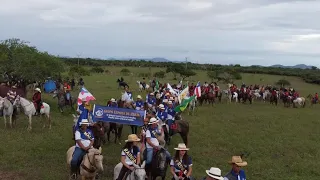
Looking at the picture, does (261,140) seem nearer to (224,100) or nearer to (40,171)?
(40,171)

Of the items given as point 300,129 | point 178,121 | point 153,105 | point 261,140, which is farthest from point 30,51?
point 300,129

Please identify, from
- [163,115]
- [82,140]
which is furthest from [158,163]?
[163,115]

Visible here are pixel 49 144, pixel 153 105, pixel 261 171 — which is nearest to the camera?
pixel 261 171

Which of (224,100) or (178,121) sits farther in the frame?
(224,100)

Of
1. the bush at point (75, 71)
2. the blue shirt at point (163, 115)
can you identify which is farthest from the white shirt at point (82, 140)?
the bush at point (75, 71)

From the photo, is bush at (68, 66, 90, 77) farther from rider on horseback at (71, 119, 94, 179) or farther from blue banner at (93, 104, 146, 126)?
rider on horseback at (71, 119, 94, 179)

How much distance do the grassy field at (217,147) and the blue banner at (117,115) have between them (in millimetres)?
1465

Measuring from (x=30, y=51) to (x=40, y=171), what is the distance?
16852mm

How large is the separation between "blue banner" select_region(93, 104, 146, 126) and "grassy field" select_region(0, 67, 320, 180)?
4.81 feet

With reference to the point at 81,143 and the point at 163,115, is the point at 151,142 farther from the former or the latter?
the point at 163,115

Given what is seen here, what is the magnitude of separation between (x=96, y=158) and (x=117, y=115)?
569 cm

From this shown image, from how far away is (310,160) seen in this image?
16.2 m

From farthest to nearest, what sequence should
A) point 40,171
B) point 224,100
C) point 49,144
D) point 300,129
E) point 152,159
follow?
point 224,100 → point 300,129 → point 49,144 → point 40,171 → point 152,159

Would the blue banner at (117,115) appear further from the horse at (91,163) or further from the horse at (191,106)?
the horse at (191,106)
